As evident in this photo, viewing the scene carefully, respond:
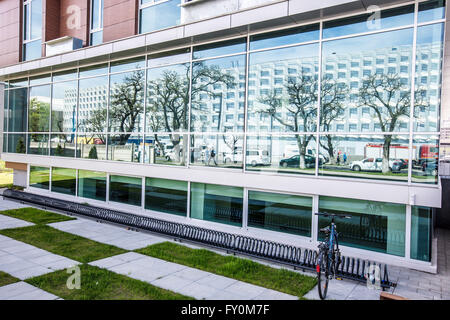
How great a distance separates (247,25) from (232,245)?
582 centimetres

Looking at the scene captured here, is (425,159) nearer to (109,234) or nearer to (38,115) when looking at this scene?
(109,234)

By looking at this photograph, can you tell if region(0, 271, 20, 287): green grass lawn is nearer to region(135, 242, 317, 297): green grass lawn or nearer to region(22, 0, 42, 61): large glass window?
region(135, 242, 317, 297): green grass lawn

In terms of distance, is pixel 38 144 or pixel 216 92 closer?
pixel 216 92

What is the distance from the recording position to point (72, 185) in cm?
1504

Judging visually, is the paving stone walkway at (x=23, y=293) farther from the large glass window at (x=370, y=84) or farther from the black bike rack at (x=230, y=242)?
the large glass window at (x=370, y=84)

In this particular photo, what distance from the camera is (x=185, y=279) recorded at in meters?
6.52

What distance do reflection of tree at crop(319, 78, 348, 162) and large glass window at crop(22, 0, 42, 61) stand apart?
573 inches

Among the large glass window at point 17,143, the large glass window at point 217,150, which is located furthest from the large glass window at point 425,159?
the large glass window at point 17,143

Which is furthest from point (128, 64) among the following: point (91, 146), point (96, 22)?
point (91, 146)

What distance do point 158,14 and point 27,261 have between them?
9.00 meters

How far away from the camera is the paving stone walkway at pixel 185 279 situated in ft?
19.2

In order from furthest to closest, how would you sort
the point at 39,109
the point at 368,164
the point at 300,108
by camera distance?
1. the point at 39,109
2. the point at 300,108
3. the point at 368,164
